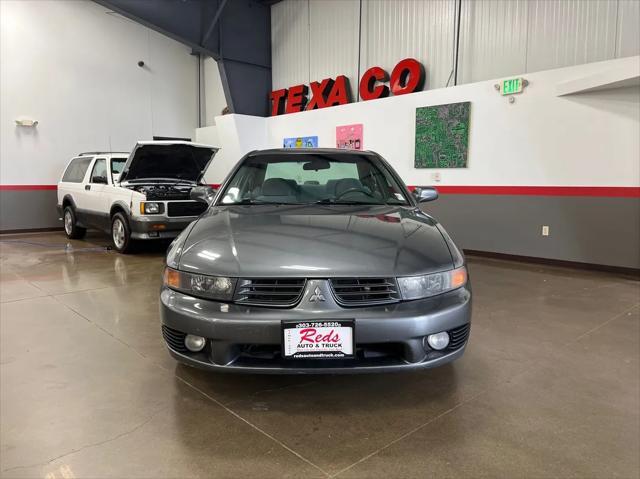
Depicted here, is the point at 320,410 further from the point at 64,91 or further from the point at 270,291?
the point at 64,91

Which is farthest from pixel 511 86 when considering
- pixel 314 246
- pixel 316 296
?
pixel 316 296

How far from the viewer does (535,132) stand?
20.1 ft

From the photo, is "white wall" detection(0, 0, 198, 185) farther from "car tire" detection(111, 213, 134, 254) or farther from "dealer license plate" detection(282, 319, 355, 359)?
"dealer license plate" detection(282, 319, 355, 359)

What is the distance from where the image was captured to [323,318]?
180 cm

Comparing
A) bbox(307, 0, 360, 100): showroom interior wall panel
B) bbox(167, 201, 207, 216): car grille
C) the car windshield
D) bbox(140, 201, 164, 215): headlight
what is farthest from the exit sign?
bbox(140, 201, 164, 215): headlight

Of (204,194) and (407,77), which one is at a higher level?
(407,77)

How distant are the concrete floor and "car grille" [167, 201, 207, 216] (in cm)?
284

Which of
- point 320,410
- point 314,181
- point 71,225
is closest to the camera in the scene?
point 320,410

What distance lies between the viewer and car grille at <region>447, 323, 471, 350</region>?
202 centimetres

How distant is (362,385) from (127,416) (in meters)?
1.18

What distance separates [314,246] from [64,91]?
9992 millimetres

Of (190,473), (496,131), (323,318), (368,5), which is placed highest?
(368,5)

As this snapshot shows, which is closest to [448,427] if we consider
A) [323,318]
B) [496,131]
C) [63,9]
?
[323,318]

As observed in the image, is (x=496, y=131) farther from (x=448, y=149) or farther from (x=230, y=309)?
(x=230, y=309)
